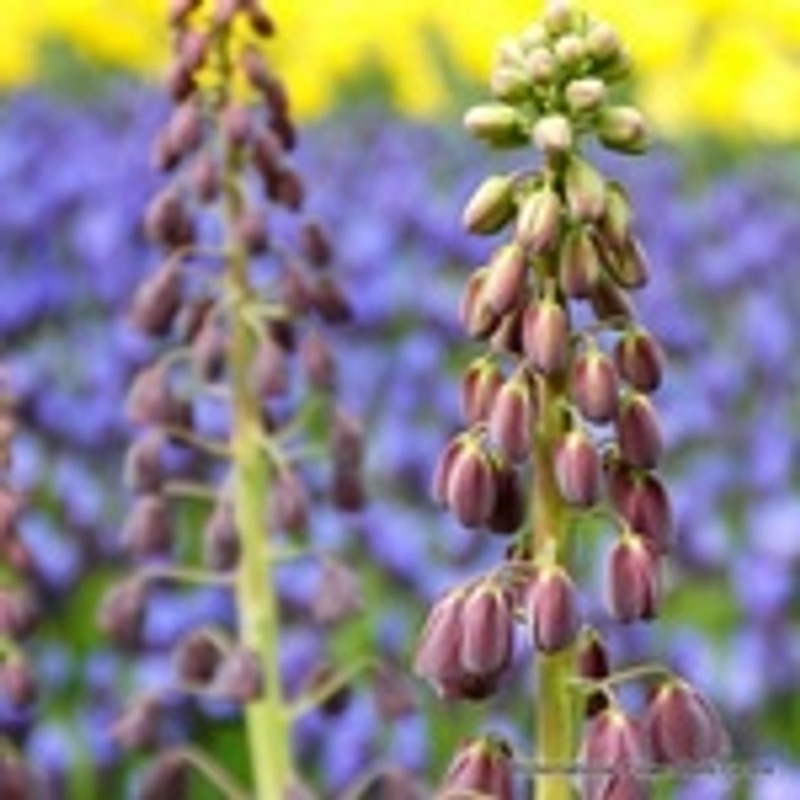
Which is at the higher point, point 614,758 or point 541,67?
point 541,67

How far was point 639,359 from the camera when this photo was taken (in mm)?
3303

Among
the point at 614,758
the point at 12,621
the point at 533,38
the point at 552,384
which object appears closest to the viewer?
the point at 614,758

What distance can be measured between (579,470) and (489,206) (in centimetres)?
29

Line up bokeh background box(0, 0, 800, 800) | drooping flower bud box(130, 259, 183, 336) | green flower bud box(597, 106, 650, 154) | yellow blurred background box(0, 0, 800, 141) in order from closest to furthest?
green flower bud box(597, 106, 650, 154), drooping flower bud box(130, 259, 183, 336), bokeh background box(0, 0, 800, 800), yellow blurred background box(0, 0, 800, 141)

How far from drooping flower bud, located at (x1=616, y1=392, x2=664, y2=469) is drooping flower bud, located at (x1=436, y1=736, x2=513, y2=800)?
299mm

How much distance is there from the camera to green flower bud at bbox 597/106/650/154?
129 inches

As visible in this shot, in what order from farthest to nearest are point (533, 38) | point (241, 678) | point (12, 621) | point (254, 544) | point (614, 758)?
point (254, 544)
point (241, 678)
point (12, 621)
point (533, 38)
point (614, 758)

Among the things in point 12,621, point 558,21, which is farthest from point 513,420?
point 12,621

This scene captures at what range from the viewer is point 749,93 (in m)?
15.7

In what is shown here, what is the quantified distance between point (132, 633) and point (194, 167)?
0.62m

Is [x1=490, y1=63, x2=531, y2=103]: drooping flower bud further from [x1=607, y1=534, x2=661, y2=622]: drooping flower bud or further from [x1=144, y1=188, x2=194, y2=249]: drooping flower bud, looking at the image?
[x1=144, y1=188, x2=194, y2=249]: drooping flower bud

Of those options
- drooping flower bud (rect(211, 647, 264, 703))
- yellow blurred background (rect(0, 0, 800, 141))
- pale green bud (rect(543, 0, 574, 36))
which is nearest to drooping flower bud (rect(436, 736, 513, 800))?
pale green bud (rect(543, 0, 574, 36))

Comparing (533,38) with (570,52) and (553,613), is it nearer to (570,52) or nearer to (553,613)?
(570,52)

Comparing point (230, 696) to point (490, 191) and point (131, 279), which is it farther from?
point (131, 279)
